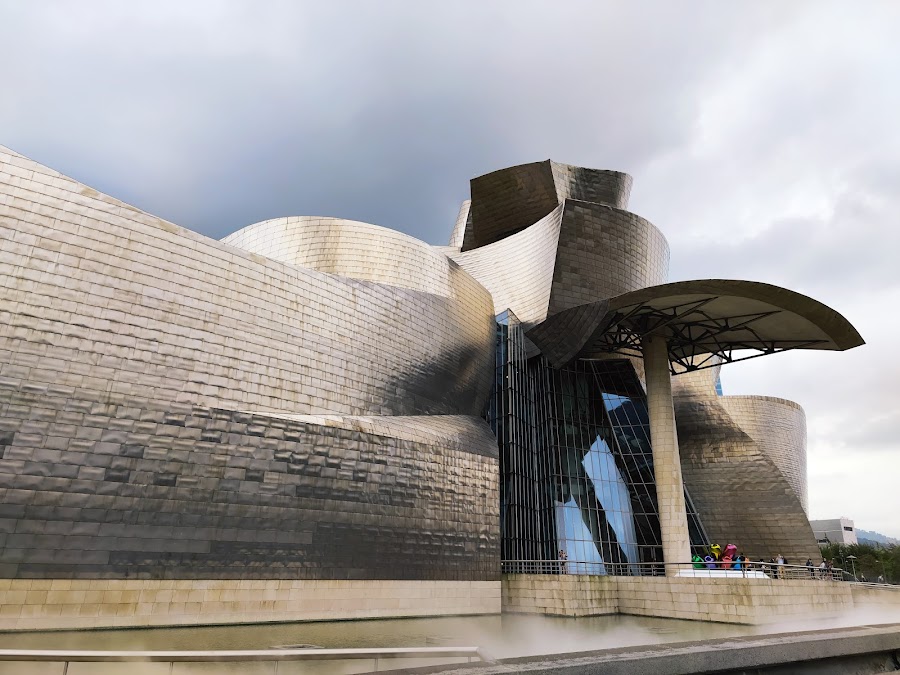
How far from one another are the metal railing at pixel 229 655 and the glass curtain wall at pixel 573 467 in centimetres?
1545

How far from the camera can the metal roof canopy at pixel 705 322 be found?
18641 millimetres

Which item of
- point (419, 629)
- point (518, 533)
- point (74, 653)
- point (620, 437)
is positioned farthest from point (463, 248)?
point (74, 653)

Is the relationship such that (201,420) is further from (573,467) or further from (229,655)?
(573,467)

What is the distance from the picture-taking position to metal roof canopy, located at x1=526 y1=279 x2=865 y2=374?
18.6 metres

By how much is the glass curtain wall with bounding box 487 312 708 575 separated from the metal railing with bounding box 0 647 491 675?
50.7 feet

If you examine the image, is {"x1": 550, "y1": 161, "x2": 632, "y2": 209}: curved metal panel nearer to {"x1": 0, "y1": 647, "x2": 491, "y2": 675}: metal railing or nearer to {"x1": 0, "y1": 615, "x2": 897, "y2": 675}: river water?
{"x1": 0, "y1": 615, "x2": 897, "y2": 675}: river water

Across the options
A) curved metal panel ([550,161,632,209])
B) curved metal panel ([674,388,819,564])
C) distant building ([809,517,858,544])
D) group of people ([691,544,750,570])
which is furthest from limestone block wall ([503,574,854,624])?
distant building ([809,517,858,544])

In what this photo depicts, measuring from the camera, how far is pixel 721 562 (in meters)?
17.1

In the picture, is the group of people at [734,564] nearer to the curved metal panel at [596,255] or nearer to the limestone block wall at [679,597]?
the limestone block wall at [679,597]

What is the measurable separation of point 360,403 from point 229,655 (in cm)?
1201

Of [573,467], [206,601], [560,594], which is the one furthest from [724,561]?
[206,601]

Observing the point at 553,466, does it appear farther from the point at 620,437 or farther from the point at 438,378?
the point at 438,378

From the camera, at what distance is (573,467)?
23.3m

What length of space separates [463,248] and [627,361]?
1139 cm
